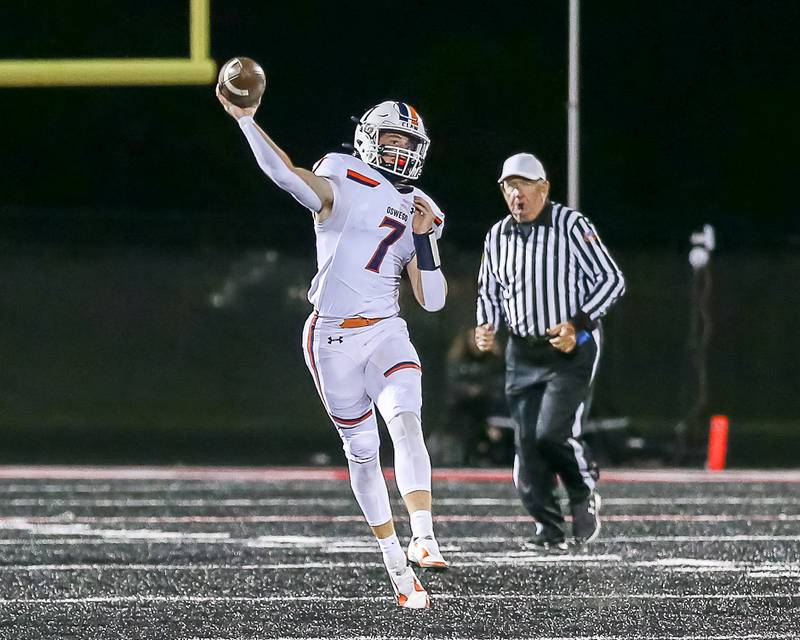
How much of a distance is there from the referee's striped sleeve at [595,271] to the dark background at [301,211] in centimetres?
714

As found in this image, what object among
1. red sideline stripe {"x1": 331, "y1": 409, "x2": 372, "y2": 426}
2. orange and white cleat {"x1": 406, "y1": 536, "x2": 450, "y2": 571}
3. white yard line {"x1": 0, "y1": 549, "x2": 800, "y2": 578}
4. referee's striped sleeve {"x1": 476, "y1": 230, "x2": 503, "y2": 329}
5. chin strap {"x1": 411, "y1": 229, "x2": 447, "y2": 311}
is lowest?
white yard line {"x1": 0, "y1": 549, "x2": 800, "y2": 578}

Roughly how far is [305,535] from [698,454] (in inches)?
246

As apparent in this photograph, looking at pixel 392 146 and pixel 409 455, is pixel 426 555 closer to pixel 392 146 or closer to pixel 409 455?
pixel 409 455

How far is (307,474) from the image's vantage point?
42.8 ft

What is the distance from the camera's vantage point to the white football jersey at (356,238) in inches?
269

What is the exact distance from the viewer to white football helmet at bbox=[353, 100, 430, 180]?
6906 millimetres

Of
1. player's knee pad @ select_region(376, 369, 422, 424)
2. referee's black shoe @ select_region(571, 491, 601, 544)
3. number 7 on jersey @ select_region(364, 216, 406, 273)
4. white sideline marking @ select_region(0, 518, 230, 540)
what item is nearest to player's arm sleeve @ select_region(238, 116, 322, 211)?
number 7 on jersey @ select_region(364, 216, 406, 273)

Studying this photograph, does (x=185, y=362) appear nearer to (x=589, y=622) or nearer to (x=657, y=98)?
(x=589, y=622)

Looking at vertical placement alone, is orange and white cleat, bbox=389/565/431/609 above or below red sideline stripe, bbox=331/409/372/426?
below

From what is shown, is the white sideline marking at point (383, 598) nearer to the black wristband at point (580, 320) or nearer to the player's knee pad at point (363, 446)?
the player's knee pad at point (363, 446)

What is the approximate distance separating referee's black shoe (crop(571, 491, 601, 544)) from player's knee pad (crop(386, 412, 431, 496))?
6.87ft

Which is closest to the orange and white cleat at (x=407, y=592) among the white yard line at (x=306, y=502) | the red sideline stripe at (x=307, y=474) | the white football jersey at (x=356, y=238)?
the white football jersey at (x=356, y=238)

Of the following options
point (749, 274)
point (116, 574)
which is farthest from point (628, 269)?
point (116, 574)

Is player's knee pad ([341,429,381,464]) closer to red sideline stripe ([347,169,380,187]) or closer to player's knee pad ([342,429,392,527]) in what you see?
player's knee pad ([342,429,392,527])
